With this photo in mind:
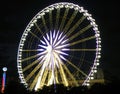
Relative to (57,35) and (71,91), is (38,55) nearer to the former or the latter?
(57,35)

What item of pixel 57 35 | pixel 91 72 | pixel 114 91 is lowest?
pixel 114 91

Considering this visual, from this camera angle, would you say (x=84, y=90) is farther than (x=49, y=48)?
No

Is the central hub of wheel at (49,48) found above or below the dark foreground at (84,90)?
above

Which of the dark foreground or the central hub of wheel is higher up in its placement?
the central hub of wheel

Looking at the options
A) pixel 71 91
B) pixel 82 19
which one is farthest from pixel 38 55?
pixel 71 91

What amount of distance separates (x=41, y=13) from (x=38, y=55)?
5302mm

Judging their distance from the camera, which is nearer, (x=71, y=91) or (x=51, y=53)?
(x=71, y=91)

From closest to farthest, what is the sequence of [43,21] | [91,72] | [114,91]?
1. [114,91]
2. [91,72]
3. [43,21]

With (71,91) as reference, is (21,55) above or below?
above

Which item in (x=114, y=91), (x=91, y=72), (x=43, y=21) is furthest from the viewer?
(x=43, y=21)

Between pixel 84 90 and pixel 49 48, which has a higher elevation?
pixel 49 48

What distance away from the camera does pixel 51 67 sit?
60.5 m

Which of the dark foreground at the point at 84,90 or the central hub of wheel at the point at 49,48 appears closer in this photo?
the dark foreground at the point at 84,90

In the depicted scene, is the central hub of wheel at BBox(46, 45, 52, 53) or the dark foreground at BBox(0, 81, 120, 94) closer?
the dark foreground at BBox(0, 81, 120, 94)
